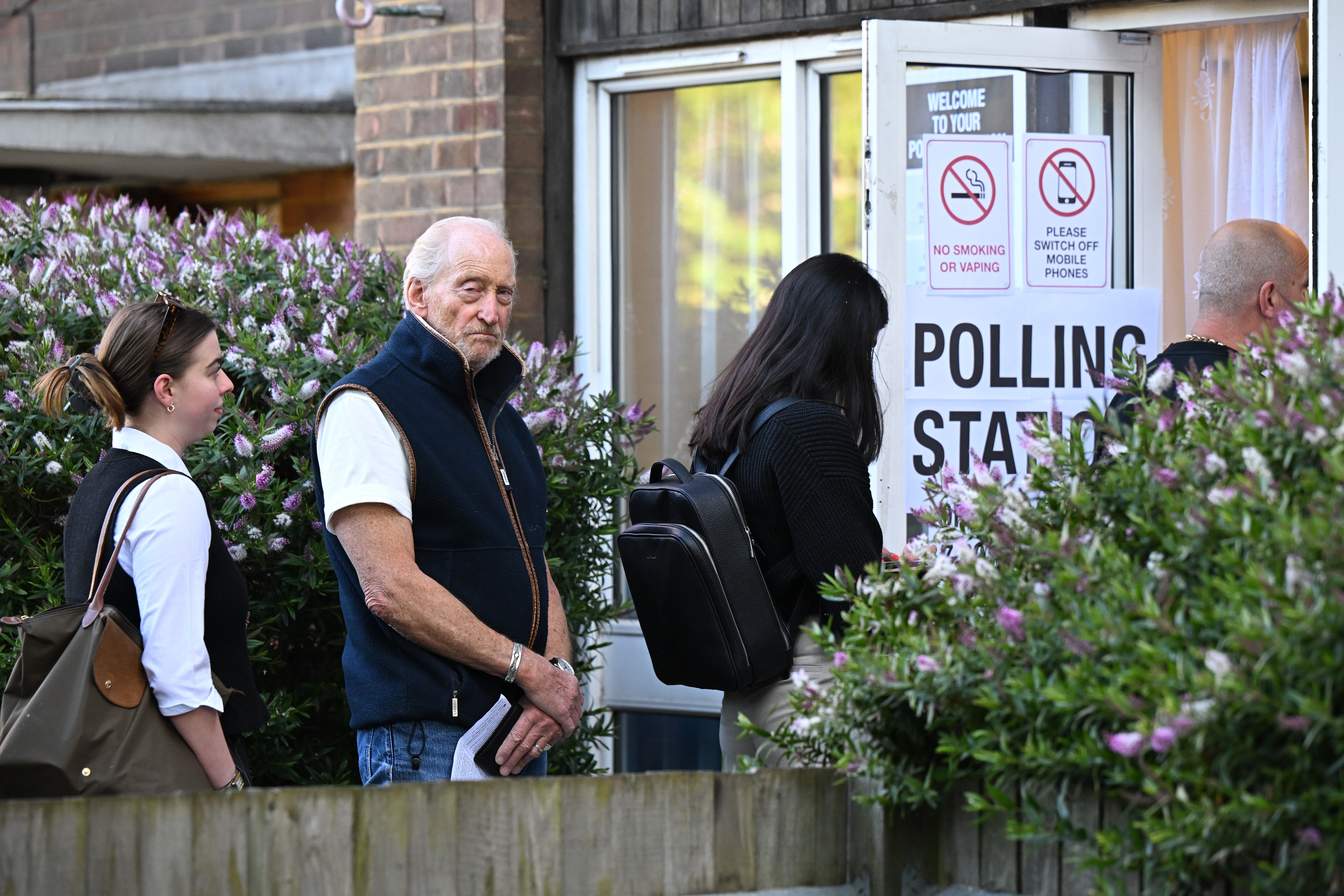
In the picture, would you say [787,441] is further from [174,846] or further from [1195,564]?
[174,846]

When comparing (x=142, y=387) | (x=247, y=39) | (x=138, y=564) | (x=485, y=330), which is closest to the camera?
(x=138, y=564)

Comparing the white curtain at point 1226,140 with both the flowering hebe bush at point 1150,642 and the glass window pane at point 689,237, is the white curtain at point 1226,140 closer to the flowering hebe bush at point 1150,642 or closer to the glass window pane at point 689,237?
the glass window pane at point 689,237

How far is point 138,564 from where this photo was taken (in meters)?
2.69

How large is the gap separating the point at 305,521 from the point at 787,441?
1366mm

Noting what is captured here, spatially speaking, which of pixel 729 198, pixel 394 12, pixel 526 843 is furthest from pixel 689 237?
pixel 526 843

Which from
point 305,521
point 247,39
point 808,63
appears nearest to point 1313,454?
point 305,521

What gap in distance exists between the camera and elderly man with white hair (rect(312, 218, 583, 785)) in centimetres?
288

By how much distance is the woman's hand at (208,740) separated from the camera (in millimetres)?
2713

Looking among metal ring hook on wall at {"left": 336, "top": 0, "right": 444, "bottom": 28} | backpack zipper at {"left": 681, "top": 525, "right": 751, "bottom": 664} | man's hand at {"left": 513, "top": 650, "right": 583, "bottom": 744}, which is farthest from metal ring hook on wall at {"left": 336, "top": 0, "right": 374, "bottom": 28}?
man's hand at {"left": 513, "top": 650, "right": 583, "bottom": 744}

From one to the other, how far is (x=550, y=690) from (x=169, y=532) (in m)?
0.78

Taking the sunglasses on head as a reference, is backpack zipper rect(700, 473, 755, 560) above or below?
below

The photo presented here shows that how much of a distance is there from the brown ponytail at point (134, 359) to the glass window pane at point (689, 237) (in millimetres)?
3309

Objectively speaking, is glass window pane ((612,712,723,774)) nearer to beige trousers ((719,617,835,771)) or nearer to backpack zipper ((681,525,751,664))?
beige trousers ((719,617,835,771))

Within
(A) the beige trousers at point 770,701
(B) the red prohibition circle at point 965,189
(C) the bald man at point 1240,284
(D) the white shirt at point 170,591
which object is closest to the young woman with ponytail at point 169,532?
(D) the white shirt at point 170,591
